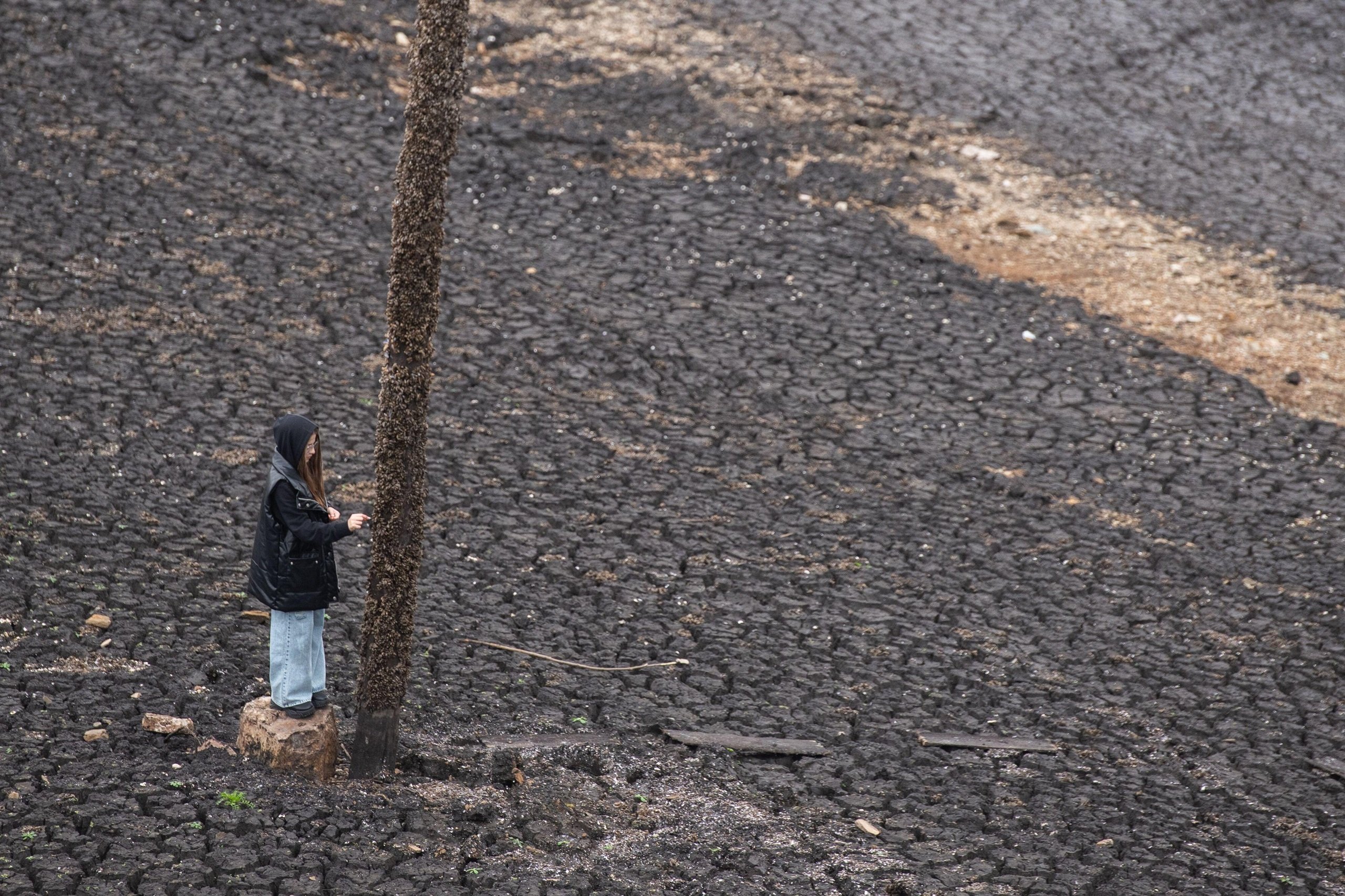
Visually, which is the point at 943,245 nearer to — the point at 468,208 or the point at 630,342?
the point at 630,342

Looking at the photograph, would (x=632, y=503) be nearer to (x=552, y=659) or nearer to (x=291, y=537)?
(x=552, y=659)

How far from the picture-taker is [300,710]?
19.7ft

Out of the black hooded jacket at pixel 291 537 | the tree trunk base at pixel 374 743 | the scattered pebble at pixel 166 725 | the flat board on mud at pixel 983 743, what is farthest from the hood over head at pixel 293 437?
the flat board on mud at pixel 983 743

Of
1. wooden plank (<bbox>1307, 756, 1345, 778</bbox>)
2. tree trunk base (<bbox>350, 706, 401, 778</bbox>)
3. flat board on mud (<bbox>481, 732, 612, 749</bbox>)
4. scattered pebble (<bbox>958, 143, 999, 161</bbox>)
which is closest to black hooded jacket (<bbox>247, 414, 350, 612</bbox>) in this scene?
tree trunk base (<bbox>350, 706, 401, 778</bbox>)

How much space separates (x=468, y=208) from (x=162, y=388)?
4012 millimetres

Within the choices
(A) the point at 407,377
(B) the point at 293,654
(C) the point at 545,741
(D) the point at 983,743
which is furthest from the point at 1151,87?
(B) the point at 293,654

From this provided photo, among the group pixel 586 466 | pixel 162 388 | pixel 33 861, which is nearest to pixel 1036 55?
pixel 586 466

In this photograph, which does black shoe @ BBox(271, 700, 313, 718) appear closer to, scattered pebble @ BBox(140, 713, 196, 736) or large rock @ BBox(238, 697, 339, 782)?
large rock @ BBox(238, 697, 339, 782)

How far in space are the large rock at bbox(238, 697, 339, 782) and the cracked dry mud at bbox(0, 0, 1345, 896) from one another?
12 centimetres

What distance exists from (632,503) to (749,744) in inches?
99.8

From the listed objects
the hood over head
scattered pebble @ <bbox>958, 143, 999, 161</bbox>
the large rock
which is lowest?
the large rock

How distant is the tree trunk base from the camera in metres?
6.10

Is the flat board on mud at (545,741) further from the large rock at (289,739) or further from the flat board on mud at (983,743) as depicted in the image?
the flat board on mud at (983,743)

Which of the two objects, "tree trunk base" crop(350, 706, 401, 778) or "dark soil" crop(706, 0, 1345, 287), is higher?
"dark soil" crop(706, 0, 1345, 287)
